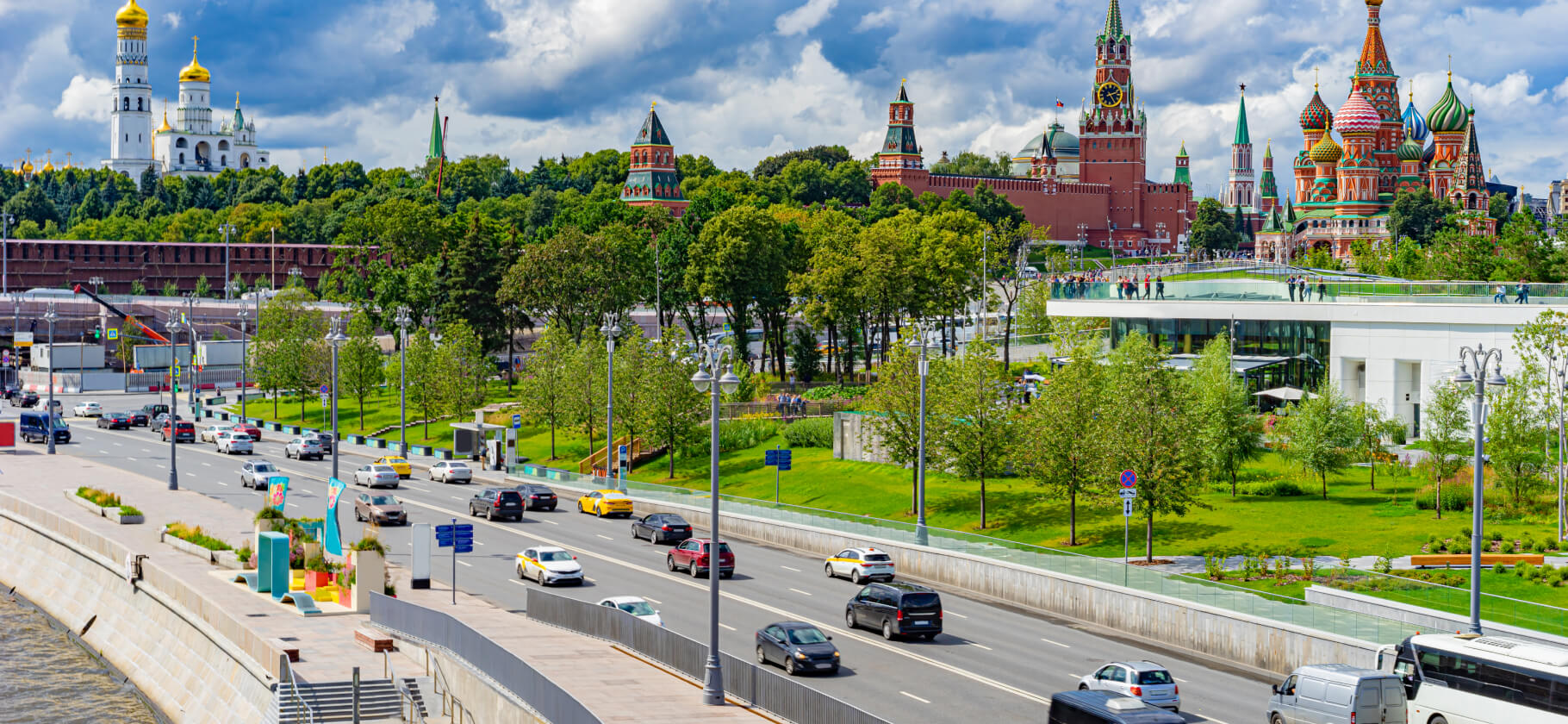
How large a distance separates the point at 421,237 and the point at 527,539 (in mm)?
77367

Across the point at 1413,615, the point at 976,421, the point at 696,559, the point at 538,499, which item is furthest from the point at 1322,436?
the point at 538,499

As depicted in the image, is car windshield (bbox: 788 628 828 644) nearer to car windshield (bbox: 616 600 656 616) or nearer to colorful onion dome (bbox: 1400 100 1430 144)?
car windshield (bbox: 616 600 656 616)

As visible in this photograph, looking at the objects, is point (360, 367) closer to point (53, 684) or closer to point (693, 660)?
point (53, 684)

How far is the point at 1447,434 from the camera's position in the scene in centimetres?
5138

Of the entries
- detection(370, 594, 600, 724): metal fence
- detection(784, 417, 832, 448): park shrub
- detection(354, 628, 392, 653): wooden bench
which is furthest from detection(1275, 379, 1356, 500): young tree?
detection(354, 628, 392, 653): wooden bench

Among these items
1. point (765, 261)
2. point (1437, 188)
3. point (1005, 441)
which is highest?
point (1437, 188)

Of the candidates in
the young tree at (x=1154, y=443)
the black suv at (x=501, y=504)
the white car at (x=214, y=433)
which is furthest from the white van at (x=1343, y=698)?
the white car at (x=214, y=433)

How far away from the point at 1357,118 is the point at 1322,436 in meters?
127

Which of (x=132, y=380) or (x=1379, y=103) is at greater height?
(x=1379, y=103)

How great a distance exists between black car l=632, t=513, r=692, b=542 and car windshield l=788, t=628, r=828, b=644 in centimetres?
1831

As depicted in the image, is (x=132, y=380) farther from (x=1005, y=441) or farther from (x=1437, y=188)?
(x=1437, y=188)

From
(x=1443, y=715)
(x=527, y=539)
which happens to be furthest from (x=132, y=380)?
(x=1443, y=715)

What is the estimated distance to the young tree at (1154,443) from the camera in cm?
4662

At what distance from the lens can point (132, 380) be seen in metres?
129
